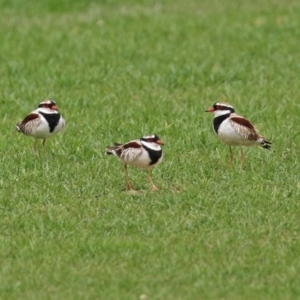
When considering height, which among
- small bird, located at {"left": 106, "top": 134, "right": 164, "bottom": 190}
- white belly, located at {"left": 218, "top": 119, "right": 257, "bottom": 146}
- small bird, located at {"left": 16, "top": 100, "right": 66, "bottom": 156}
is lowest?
small bird, located at {"left": 106, "top": 134, "right": 164, "bottom": 190}

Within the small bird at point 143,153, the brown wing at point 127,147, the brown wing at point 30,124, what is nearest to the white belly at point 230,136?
the small bird at point 143,153

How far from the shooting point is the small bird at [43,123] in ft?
32.3

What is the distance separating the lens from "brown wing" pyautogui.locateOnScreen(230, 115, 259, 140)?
370 inches

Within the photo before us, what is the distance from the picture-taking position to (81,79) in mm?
13258

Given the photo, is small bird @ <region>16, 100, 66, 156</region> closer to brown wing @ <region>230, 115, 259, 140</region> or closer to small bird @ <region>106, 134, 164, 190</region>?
small bird @ <region>106, 134, 164, 190</region>

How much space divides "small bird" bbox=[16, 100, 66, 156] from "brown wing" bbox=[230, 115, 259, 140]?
70.7 inches

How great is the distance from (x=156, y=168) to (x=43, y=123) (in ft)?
4.06

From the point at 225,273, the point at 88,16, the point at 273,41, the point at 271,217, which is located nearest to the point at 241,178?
the point at 271,217

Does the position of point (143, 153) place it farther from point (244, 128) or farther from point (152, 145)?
point (244, 128)

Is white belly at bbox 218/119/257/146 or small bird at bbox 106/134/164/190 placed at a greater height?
white belly at bbox 218/119/257/146

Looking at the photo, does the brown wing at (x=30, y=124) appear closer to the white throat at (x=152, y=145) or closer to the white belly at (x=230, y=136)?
the white throat at (x=152, y=145)

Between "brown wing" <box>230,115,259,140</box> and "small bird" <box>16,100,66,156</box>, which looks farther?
"small bird" <box>16,100,66,156</box>

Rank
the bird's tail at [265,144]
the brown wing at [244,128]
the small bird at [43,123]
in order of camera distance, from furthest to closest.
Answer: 1. the small bird at [43,123]
2. the bird's tail at [265,144]
3. the brown wing at [244,128]

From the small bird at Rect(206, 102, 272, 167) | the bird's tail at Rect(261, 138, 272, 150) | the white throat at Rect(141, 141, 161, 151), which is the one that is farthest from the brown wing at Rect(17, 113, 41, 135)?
the bird's tail at Rect(261, 138, 272, 150)
